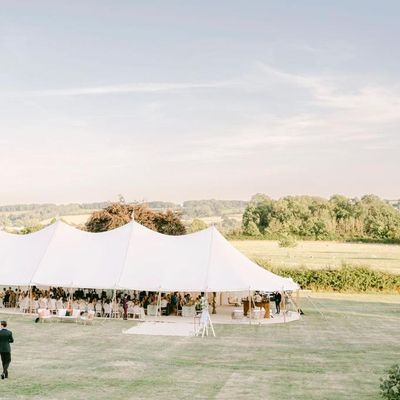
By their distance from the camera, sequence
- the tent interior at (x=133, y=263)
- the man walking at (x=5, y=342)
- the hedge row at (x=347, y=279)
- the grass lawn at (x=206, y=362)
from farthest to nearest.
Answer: the hedge row at (x=347, y=279) < the tent interior at (x=133, y=263) < the man walking at (x=5, y=342) < the grass lawn at (x=206, y=362)

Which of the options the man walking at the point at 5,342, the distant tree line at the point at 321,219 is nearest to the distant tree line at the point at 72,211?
the distant tree line at the point at 321,219

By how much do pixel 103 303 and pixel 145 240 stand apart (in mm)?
3223

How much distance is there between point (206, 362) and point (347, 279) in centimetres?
2410

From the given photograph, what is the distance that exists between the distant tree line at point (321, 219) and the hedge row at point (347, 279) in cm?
3176

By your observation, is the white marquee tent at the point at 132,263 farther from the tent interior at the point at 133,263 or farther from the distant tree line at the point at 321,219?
the distant tree line at the point at 321,219

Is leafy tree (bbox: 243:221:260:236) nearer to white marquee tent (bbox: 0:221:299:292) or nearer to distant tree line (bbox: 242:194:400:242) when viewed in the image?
distant tree line (bbox: 242:194:400:242)

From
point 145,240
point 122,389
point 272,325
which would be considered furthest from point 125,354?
point 145,240

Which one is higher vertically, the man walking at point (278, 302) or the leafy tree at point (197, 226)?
the leafy tree at point (197, 226)

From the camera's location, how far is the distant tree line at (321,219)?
252 ft

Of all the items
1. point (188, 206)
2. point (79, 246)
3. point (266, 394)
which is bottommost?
point (266, 394)

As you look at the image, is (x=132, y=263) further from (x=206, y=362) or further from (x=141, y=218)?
(x=141, y=218)

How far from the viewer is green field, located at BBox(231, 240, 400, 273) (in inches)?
2170

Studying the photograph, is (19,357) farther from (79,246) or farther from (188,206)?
(188,206)

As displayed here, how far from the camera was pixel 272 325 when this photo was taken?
2305cm
